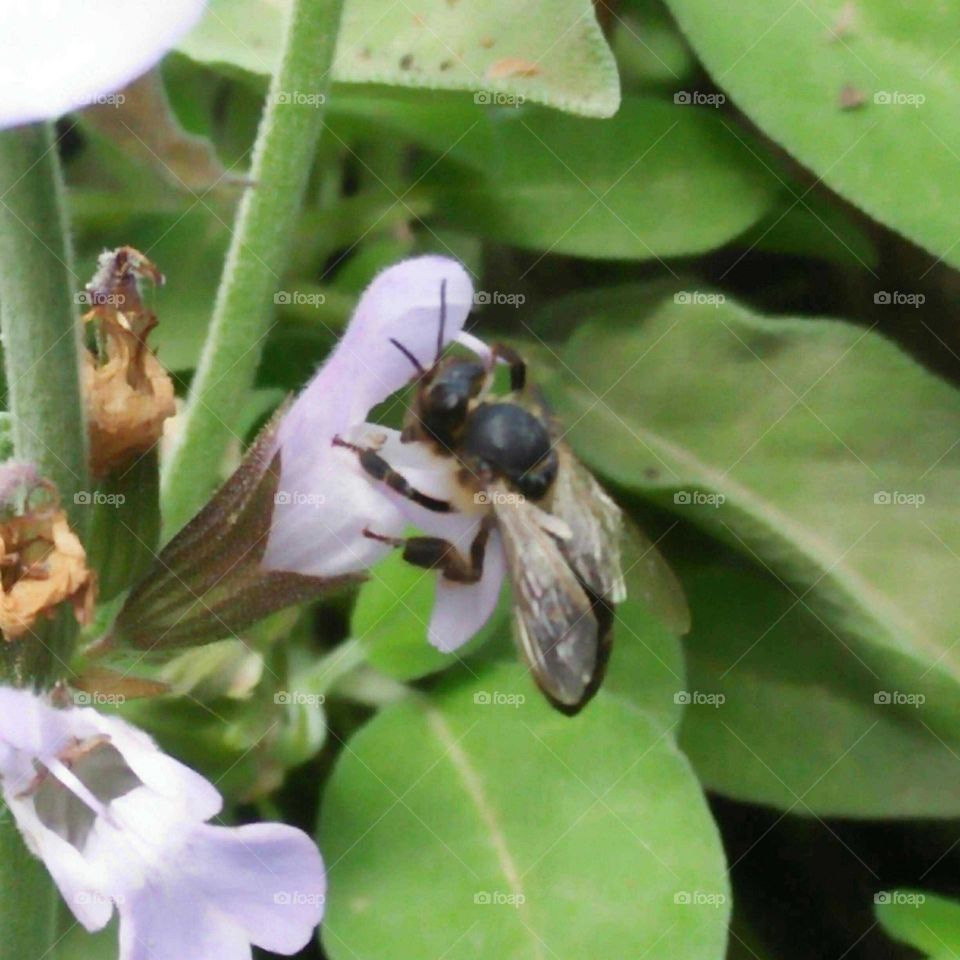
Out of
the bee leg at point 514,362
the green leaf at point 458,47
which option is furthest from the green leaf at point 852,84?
the bee leg at point 514,362

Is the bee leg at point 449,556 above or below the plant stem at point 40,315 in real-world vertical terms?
below

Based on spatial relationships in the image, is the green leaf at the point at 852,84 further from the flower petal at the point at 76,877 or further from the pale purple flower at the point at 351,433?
the flower petal at the point at 76,877

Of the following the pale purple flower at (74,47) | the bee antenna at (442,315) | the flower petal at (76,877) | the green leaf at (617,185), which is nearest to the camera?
the pale purple flower at (74,47)

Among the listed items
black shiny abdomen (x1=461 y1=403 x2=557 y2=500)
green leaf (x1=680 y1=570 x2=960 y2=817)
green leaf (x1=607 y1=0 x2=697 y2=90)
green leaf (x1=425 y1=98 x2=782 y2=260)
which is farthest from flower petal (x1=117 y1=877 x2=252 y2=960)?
green leaf (x1=607 y1=0 x2=697 y2=90)

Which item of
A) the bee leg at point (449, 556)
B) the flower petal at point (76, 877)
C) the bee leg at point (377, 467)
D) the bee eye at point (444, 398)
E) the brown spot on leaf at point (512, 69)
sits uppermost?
the brown spot on leaf at point (512, 69)

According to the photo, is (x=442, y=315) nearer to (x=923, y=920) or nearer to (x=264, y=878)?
(x=264, y=878)

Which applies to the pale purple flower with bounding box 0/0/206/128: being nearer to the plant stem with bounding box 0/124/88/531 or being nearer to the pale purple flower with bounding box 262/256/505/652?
the plant stem with bounding box 0/124/88/531

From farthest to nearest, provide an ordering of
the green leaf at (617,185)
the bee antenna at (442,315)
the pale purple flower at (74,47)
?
the green leaf at (617,185) < the bee antenna at (442,315) < the pale purple flower at (74,47)

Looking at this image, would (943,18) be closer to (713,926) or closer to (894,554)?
(894,554)
